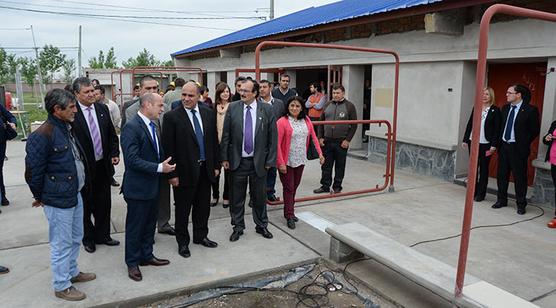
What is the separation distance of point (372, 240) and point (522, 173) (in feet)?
9.43

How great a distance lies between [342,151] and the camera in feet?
20.8

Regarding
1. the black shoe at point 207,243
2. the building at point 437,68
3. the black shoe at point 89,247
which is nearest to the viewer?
the black shoe at point 89,247

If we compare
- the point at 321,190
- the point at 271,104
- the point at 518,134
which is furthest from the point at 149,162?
the point at 518,134

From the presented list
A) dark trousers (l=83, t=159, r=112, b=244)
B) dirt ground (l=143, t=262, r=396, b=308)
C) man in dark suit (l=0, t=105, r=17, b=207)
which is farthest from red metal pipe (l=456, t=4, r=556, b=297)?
man in dark suit (l=0, t=105, r=17, b=207)

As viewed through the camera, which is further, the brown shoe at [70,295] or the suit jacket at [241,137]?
the suit jacket at [241,137]

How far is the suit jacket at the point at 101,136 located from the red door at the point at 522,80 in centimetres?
572

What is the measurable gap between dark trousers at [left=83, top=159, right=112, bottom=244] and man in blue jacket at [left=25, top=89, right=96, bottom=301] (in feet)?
2.91

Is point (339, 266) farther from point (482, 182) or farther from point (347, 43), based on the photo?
point (347, 43)

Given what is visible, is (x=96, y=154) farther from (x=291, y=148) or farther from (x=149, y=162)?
(x=291, y=148)

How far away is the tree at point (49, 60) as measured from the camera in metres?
33.2

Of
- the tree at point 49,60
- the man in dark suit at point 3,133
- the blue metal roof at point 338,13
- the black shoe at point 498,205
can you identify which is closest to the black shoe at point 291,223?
the black shoe at point 498,205

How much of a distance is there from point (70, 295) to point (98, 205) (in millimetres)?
1118

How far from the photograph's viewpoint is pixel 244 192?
4449mm

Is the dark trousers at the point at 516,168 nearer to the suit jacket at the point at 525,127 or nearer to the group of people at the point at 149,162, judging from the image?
the suit jacket at the point at 525,127
